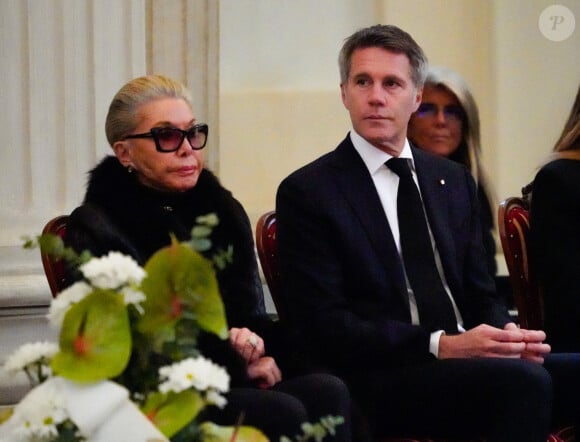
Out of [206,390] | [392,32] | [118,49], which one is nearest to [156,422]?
[206,390]

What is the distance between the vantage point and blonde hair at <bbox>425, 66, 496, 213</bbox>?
4668 millimetres

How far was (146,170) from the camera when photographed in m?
3.66

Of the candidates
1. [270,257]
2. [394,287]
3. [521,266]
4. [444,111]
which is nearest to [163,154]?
[270,257]

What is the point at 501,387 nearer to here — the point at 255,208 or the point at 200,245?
the point at 200,245

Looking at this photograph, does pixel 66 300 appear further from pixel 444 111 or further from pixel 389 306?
pixel 444 111

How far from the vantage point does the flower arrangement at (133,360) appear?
1.87 m

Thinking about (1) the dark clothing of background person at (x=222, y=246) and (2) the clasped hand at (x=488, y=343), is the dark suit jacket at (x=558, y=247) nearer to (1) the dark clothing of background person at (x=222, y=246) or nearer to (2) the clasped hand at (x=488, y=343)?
(2) the clasped hand at (x=488, y=343)

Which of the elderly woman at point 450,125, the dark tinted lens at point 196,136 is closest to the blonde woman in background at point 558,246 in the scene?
the elderly woman at point 450,125

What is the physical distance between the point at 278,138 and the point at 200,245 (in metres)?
3.84

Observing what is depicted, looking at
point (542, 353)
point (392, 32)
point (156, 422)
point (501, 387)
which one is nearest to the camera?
point (156, 422)

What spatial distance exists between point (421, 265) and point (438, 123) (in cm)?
104

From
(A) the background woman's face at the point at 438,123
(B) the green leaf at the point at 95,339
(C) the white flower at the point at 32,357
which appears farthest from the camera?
(A) the background woman's face at the point at 438,123

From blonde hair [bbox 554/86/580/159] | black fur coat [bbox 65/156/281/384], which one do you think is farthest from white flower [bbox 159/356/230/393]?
blonde hair [bbox 554/86/580/159]

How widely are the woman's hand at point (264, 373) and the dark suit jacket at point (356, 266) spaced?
0.40 ft
